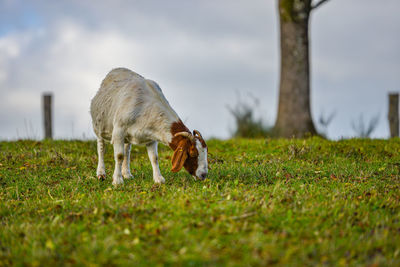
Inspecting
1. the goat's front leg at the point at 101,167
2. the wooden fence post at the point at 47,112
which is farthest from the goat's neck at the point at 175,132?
the wooden fence post at the point at 47,112

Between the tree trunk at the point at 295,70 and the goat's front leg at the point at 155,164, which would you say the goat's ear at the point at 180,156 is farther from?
the tree trunk at the point at 295,70

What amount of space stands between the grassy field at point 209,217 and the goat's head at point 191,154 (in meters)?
0.33

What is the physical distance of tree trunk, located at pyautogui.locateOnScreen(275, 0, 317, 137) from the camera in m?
16.9

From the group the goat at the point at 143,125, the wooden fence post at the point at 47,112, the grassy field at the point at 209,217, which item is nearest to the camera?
the grassy field at the point at 209,217

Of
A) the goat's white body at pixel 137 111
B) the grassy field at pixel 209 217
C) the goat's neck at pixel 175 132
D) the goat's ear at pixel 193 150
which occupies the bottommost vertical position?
the grassy field at pixel 209 217

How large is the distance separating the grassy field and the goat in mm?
454

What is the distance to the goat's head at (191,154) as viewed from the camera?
23.9ft

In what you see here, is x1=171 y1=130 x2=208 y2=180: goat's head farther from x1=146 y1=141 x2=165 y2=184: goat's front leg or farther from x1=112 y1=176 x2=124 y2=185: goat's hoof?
x1=112 y1=176 x2=124 y2=185: goat's hoof

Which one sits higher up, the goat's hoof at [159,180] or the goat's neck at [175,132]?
the goat's neck at [175,132]

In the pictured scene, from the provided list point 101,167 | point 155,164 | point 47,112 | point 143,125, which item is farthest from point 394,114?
point 47,112

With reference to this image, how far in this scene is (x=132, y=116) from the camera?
7.92m

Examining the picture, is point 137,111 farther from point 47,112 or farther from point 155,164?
point 47,112

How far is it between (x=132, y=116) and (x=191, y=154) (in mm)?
1387

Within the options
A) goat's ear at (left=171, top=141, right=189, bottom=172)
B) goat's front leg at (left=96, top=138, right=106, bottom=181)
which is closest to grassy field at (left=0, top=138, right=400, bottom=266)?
goat's front leg at (left=96, top=138, right=106, bottom=181)
